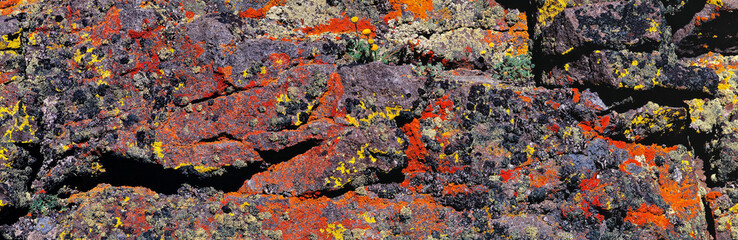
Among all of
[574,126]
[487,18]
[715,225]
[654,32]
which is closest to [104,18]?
[487,18]

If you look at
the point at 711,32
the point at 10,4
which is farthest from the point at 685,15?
the point at 10,4

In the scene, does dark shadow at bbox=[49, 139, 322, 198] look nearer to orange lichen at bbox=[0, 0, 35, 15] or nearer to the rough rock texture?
the rough rock texture

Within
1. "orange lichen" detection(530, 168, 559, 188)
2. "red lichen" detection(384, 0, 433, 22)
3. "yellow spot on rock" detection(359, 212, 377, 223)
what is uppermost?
"red lichen" detection(384, 0, 433, 22)

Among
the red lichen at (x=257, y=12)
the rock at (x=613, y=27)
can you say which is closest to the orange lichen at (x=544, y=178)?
the rock at (x=613, y=27)

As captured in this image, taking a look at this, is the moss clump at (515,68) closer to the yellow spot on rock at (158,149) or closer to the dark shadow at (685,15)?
the dark shadow at (685,15)

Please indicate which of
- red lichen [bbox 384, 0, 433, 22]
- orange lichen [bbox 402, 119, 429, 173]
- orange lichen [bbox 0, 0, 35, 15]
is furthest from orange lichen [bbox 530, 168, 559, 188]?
orange lichen [bbox 0, 0, 35, 15]

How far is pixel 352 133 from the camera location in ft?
22.0

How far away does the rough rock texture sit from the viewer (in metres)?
6.73

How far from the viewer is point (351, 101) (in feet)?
22.4

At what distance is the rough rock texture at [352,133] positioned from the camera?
673 cm

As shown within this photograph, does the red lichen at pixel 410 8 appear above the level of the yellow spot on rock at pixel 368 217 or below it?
above

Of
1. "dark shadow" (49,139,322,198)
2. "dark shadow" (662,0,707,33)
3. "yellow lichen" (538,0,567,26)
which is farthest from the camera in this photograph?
"yellow lichen" (538,0,567,26)

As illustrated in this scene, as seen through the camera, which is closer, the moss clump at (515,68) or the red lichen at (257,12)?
→ the moss clump at (515,68)

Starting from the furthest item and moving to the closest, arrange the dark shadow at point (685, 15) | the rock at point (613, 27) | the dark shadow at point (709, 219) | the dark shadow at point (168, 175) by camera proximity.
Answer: the dark shadow at point (709, 219) < the dark shadow at point (685, 15) < the rock at point (613, 27) < the dark shadow at point (168, 175)
